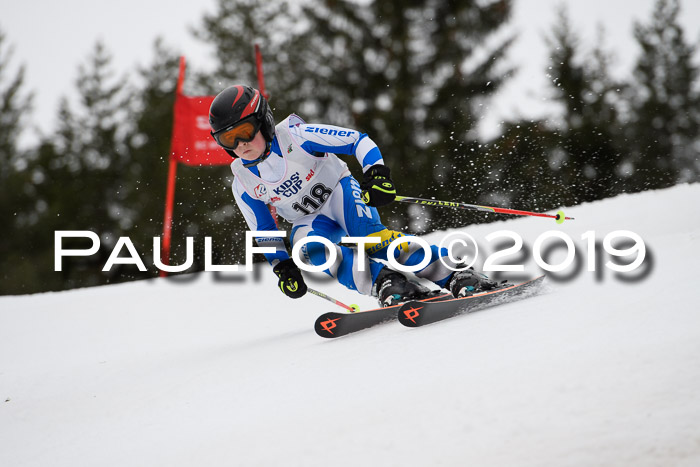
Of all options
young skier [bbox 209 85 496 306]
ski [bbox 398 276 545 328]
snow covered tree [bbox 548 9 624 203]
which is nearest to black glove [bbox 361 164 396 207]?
young skier [bbox 209 85 496 306]

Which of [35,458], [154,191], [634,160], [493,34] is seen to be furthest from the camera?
[634,160]

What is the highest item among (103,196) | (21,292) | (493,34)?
(493,34)

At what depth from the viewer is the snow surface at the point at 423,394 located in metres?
1.71

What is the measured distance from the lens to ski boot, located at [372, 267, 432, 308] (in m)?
3.73

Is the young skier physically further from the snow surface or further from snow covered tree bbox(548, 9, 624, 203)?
snow covered tree bbox(548, 9, 624, 203)

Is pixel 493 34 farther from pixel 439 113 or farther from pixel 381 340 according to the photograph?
pixel 381 340

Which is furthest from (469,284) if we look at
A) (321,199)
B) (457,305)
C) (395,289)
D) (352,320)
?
(321,199)

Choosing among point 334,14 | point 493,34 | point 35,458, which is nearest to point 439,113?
point 493,34

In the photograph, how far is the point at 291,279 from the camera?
395 cm

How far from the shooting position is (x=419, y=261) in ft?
12.4

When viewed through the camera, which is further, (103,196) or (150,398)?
(103,196)

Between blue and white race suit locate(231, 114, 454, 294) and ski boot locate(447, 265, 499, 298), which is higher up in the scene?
blue and white race suit locate(231, 114, 454, 294)

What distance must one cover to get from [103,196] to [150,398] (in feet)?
63.0

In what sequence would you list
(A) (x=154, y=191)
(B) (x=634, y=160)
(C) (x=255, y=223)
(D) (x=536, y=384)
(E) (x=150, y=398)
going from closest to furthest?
(D) (x=536, y=384), (E) (x=150, y=398), (C) (x=255, y=223), (A) (x=154, y=191), (B) (x=634, y=160)
